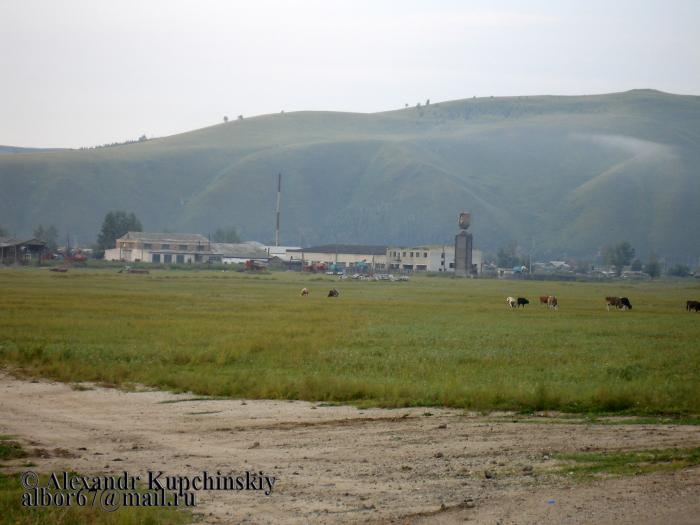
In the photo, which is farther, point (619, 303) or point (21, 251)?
point (21, 251)

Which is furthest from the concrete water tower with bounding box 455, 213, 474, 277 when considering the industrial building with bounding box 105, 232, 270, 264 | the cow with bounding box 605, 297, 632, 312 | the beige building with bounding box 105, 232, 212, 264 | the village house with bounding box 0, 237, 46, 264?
the cow with bounding box 605, 297, 632, 312

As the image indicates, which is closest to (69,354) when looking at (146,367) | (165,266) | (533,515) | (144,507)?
(146,367)

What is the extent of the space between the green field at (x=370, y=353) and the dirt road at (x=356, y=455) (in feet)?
7.82

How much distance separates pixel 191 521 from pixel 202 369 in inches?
679

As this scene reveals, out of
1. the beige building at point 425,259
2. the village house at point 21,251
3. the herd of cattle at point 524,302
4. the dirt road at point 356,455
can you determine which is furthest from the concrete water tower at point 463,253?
the dirt road at point 356,455

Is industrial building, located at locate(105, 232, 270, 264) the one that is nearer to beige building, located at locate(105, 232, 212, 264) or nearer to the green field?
beige building, located at locate(105, 232, 212, 264)

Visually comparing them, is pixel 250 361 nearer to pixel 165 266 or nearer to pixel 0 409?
pixel 0 409

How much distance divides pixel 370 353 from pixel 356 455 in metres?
17.0

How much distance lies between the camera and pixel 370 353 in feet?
116

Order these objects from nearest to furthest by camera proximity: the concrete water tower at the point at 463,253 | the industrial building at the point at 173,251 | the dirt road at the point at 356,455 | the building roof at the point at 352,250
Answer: the dirt road at the point at 356,455
the concrete water tower at the point at 463,253
the industrial building at the point at 173,251
the building roof at the point at 352,250

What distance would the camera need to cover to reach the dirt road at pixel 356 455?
48.0 ft

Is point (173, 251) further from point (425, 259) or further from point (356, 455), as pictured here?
point (356, 455)

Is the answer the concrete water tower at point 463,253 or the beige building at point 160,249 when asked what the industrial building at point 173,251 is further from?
the concrete water tower at point 463,253

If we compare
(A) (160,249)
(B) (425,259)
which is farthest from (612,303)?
(A) (160,249)
